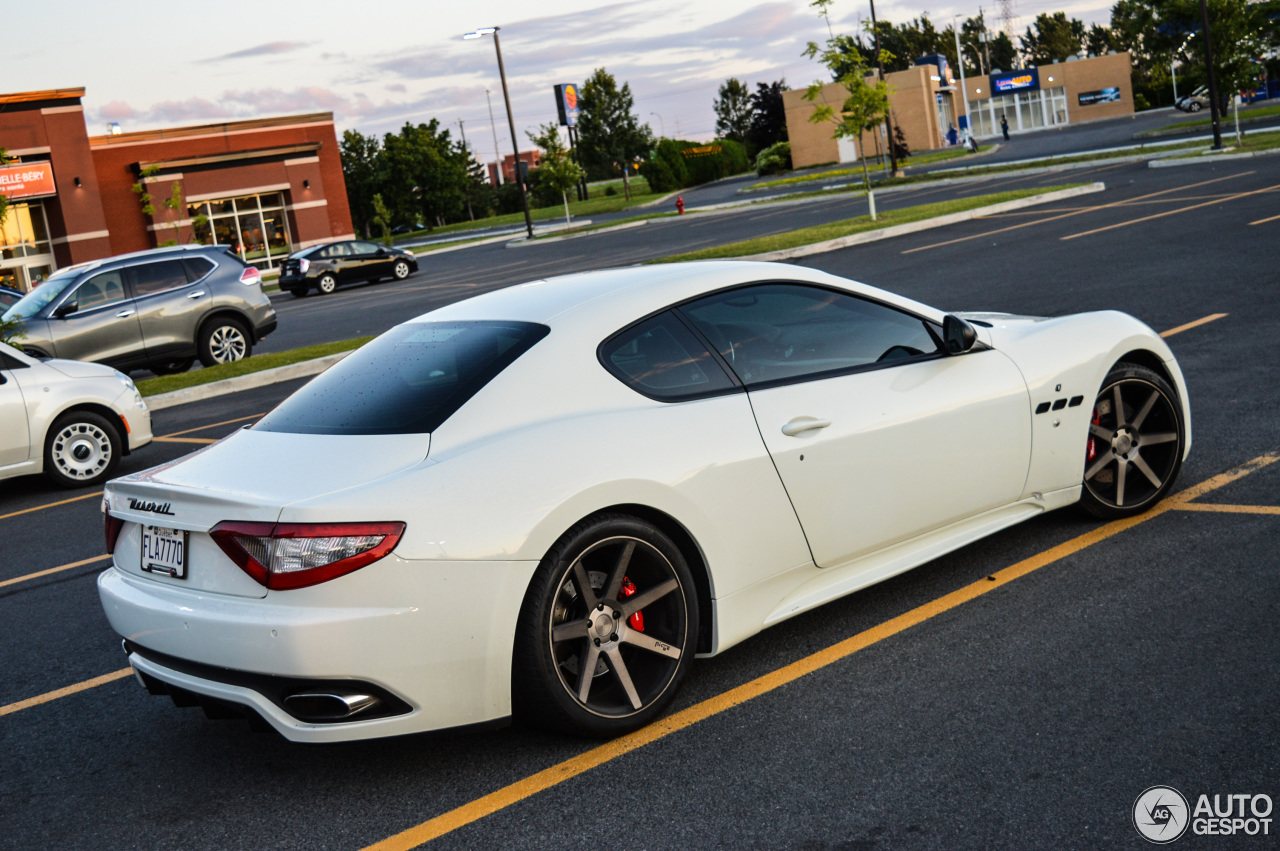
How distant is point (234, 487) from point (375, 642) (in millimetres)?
727

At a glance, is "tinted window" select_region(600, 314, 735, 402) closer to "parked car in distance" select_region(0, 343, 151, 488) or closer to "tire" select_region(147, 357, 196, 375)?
"parked car in distance" select_region(0, 343, 151, 488)

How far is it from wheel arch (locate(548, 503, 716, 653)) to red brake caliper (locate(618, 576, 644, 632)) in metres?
0.21

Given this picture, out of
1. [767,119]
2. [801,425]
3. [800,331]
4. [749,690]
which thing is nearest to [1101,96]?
[767,119]

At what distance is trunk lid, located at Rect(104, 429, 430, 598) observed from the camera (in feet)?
11.1

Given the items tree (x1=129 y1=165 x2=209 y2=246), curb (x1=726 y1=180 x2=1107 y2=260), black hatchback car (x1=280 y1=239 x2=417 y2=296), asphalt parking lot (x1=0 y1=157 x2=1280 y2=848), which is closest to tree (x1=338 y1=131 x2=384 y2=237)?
tree (x1=129 y1=165 x2=209 y2=246)

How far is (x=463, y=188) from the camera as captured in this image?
80.1 metres

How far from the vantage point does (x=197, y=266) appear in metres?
16.5

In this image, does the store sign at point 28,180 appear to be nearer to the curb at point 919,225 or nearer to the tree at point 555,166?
the tree at point 555,166

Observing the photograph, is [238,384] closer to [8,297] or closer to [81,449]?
[81,449]

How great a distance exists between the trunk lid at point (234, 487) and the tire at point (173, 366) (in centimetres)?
1364

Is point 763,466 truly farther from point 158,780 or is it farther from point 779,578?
point 158,780

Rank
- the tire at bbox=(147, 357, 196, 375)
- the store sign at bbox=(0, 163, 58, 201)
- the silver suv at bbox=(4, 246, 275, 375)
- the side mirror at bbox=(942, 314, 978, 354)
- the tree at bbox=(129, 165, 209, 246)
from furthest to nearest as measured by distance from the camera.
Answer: the tree at bbox=(129, 165, 209, 246), the store sign at bbox=(0, 163, 58, 201), the tire at bbox=(147, 357, 196, 375), the silver suv at bbox=(4, 246, 275, 375), the side mirror at bbox=(942, 314, 978, 354)

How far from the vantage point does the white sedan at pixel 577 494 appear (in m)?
3.28

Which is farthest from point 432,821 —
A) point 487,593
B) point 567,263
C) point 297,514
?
point 567,263
